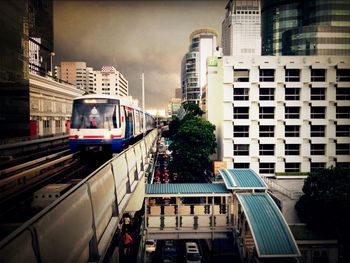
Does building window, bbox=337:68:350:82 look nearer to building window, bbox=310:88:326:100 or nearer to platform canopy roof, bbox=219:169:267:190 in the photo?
building window, bbox=310:88:326:100

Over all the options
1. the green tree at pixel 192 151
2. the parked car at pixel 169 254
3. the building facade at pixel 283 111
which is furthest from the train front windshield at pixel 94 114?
the building facade at pixel 283 111

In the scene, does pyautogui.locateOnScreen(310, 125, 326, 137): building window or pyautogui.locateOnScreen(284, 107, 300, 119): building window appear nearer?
pyautogui.locateOnScreen(284, 107, 300, 119): building window

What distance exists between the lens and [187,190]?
18.1m

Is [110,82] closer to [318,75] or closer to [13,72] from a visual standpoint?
[13,72]

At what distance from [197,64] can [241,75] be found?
→ 99915 mm

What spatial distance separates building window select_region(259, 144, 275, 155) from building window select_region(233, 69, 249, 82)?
987 centimetres

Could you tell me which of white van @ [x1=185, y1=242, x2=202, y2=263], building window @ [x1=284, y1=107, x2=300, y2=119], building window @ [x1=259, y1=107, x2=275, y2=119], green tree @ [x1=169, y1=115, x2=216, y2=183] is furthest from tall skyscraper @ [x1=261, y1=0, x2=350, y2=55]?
white van @ [x1=185, y1=242, x2=202, y2=263]

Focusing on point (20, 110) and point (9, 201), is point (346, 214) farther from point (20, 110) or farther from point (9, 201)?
point (20, 110)

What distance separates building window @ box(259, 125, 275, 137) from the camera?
3061cm

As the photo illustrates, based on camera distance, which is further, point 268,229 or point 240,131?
point 240,131

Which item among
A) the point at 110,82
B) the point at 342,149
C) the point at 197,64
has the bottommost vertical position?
the point at 342,149

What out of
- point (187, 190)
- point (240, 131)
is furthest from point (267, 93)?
point (187, 190)

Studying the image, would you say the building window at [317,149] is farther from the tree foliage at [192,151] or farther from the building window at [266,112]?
the tree foliage at [192,151]

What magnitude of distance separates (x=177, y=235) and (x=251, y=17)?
116504 millimetres
